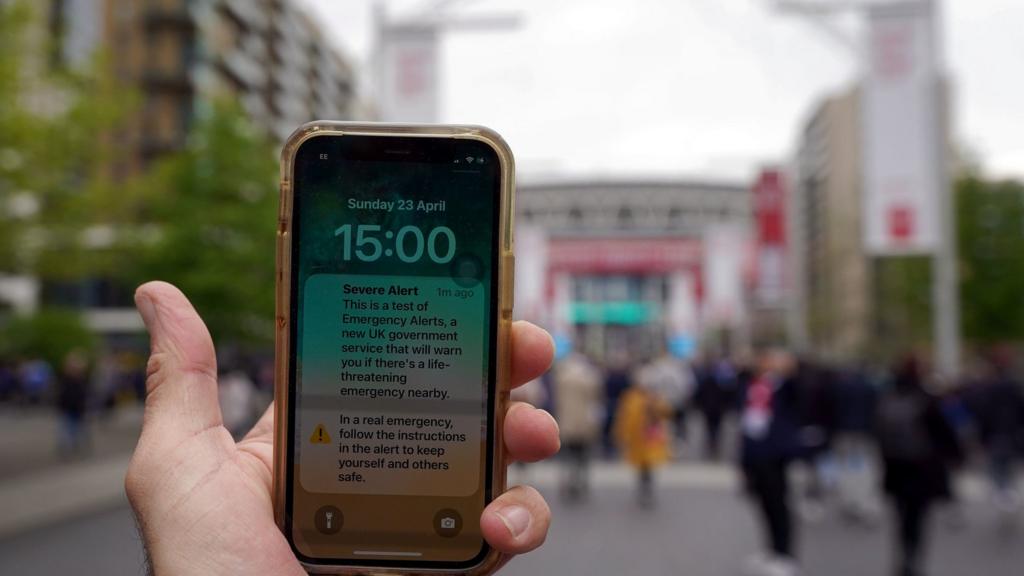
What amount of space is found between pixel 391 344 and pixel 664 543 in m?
7.48

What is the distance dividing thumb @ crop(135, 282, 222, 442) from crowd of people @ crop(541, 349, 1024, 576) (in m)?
5.97

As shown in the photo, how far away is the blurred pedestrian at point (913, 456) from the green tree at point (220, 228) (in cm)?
1763

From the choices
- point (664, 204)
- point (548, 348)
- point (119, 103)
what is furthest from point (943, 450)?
point (664, 204)

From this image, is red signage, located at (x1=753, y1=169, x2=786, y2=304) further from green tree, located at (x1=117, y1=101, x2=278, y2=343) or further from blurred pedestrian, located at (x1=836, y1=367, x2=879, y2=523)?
green tree, located at (x1=117, y1=101, x2=278, y2=343)

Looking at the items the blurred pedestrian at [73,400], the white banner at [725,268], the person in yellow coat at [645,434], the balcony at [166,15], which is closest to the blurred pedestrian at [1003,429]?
the person in yellow coat at [645,434]

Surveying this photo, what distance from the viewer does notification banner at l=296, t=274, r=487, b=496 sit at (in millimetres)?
1866

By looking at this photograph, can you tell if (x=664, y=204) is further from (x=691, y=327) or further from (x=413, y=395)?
(x=413, y=395)

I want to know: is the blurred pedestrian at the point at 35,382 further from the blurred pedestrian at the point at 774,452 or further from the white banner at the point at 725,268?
the blurred pedestrian at the point at 774,452

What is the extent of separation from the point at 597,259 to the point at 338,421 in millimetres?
35252

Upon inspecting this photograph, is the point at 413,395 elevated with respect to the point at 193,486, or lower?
elevated

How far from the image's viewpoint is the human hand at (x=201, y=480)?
1.76 metres

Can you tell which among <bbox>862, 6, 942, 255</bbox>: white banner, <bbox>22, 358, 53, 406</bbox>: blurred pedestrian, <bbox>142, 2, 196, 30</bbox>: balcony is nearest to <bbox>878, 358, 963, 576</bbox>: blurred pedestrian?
<bbox>862, 6, 942, 255</bbox>: white banner

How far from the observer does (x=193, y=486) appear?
1.82 meters

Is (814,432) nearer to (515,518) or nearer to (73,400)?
(515,518)
